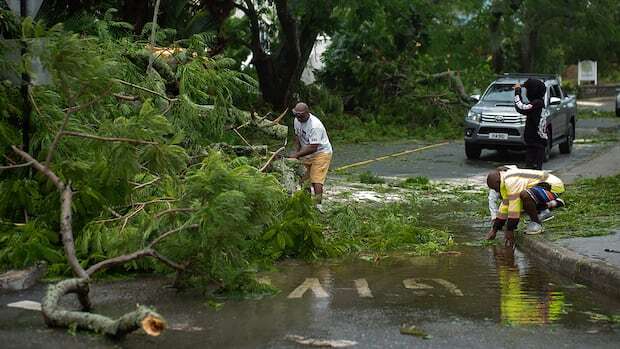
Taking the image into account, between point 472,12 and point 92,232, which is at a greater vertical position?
point 472,12

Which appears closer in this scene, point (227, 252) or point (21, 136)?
point (227, 252)

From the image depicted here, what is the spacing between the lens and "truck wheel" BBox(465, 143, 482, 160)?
23156mm

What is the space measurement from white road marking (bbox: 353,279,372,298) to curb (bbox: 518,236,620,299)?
211 cm

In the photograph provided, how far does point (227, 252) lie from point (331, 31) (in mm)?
20806

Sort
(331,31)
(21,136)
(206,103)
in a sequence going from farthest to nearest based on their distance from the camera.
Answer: (331,31) → (206,103) → (21,136)

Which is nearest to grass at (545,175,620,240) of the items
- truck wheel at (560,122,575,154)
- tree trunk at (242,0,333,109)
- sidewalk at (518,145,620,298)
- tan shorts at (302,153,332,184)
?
sidewalk at (518,145,620,298)

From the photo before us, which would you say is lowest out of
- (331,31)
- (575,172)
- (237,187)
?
(575,172)

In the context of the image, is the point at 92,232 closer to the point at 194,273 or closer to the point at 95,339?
the point at 194,273

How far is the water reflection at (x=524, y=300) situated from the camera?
798 centimetres

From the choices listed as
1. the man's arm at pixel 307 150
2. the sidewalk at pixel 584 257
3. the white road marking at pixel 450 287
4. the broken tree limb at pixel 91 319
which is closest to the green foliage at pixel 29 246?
the broken tree limb at pixel 91 319

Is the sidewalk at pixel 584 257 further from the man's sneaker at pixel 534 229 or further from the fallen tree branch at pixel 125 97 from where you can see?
the fallen tree branch at pixel 125 97

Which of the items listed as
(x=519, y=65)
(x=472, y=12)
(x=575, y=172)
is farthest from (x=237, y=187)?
(x=519, y=65)

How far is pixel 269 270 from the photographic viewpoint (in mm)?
10211

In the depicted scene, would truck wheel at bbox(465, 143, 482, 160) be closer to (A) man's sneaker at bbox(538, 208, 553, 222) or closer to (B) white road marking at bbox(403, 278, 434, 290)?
(A) man's sneaker at bbox(538, 208, 553, 222)
